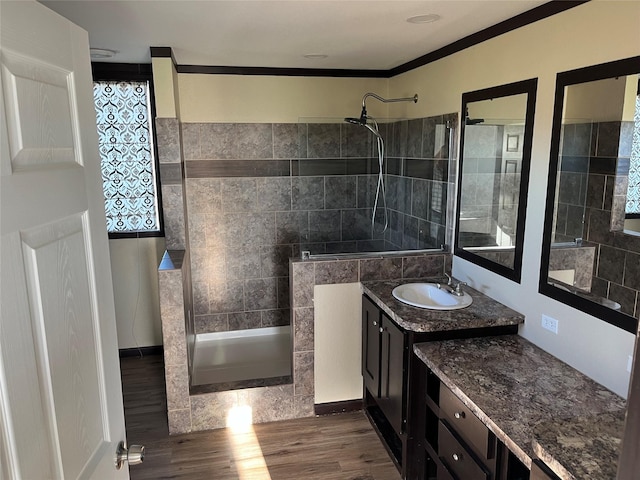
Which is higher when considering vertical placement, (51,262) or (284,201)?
(51,262)

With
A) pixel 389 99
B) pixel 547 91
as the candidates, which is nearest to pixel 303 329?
pixel 547 91

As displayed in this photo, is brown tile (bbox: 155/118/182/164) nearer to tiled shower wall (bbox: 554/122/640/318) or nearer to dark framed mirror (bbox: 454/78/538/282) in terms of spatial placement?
dark framed mirror (bbox: 454/78/538/282)

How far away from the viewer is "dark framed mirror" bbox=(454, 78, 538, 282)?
2.49 meters

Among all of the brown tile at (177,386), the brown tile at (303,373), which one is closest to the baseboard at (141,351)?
the brown tile at (177,386)

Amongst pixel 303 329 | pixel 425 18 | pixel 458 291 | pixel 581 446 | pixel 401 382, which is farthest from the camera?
pixel 303 329

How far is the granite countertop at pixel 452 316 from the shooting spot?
2.44 m

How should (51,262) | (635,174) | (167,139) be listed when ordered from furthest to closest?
(167,139), (635,174), (51,262)

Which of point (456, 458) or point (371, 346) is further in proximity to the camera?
point (371, 346)

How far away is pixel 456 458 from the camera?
205 centimetres

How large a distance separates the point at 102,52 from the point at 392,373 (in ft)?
9.58

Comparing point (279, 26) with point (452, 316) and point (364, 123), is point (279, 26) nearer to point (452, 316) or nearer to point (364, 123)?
point (364, 123)

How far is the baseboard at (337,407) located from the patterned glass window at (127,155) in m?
2.06

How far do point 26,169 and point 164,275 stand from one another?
6.86 ft

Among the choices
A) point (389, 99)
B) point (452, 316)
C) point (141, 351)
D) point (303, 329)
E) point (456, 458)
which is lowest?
point (141, 351)
